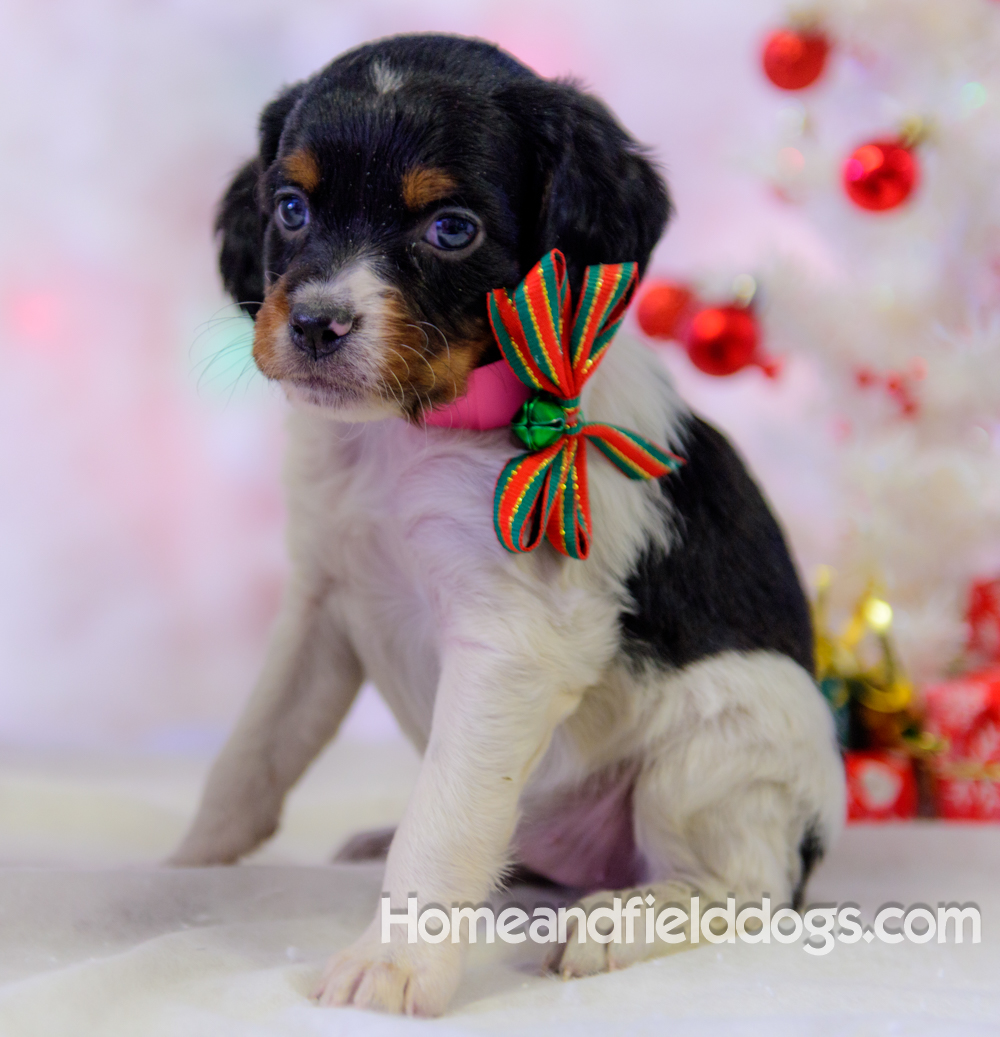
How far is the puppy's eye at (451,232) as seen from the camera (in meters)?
1.92

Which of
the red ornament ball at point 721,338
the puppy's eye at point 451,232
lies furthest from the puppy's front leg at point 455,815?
the red ornament ball at point 721,338

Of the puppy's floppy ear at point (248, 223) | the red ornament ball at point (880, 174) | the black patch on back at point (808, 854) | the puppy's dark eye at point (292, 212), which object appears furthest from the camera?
the red ornament ball at point (880, 174)

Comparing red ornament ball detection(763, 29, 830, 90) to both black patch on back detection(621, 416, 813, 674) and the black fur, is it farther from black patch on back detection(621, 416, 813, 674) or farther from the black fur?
the black fur

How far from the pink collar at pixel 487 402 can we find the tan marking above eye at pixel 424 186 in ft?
0.90

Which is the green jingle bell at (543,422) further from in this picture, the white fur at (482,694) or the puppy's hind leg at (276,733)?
the puppy's hind leg at (276,733)

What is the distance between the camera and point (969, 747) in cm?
331

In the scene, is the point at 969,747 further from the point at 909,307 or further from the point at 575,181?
the point at 575,181

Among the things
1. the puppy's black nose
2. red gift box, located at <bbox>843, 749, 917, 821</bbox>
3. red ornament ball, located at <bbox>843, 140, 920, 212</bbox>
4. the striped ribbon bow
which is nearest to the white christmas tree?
red ornament ball, located at <bbox>843, 140, 920, 212</bbox>

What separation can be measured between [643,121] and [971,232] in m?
1.29

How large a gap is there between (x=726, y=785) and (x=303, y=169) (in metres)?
1.24

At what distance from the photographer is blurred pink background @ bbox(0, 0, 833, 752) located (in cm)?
402

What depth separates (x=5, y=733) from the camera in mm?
4000

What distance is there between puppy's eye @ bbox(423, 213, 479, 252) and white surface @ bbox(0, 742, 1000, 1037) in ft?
3.60

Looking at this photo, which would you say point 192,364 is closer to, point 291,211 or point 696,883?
point 291,211
